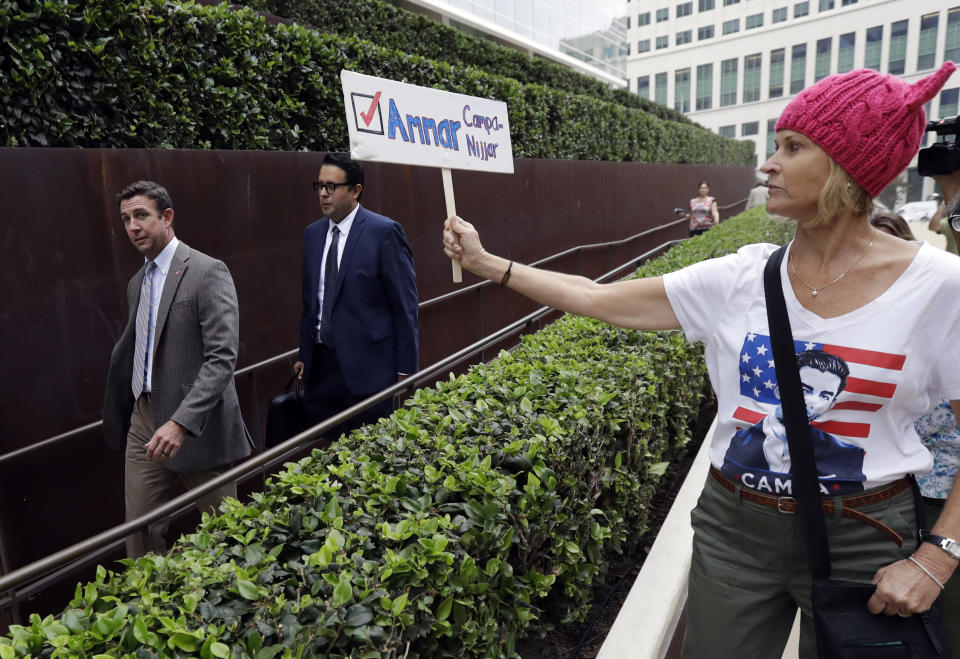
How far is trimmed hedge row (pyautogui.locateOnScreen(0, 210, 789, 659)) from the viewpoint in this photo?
1.47 m

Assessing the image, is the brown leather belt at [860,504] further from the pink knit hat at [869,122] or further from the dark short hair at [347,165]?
the dark short hair at [347,165]

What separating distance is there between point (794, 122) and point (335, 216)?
2.75m

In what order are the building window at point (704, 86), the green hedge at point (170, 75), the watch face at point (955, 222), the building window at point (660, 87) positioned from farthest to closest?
the building window at point (660, 87) → the building window at point (704, 86) → the green hedge at point (170, 75) → the watch face at point (955, 222)

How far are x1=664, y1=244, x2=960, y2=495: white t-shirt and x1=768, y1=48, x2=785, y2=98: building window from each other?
61881mm

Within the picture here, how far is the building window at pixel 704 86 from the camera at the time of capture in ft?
197

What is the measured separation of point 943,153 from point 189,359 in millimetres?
3307

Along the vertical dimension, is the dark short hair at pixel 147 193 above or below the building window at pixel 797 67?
below

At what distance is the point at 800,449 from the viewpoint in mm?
1647

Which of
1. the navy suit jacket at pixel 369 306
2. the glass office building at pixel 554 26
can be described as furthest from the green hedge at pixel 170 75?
the glass office building at pixel 554 26

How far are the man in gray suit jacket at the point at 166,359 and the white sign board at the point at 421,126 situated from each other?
1.20 metres

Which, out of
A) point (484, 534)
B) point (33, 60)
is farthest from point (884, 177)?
point (33, 60)

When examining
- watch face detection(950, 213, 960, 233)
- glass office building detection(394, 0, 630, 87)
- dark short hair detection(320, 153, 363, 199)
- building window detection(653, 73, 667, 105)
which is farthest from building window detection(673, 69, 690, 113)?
watch face detection(950, 213, 960, 233)

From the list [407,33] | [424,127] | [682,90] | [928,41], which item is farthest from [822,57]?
[424,127]

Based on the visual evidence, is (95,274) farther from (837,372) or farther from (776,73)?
(776,73)
